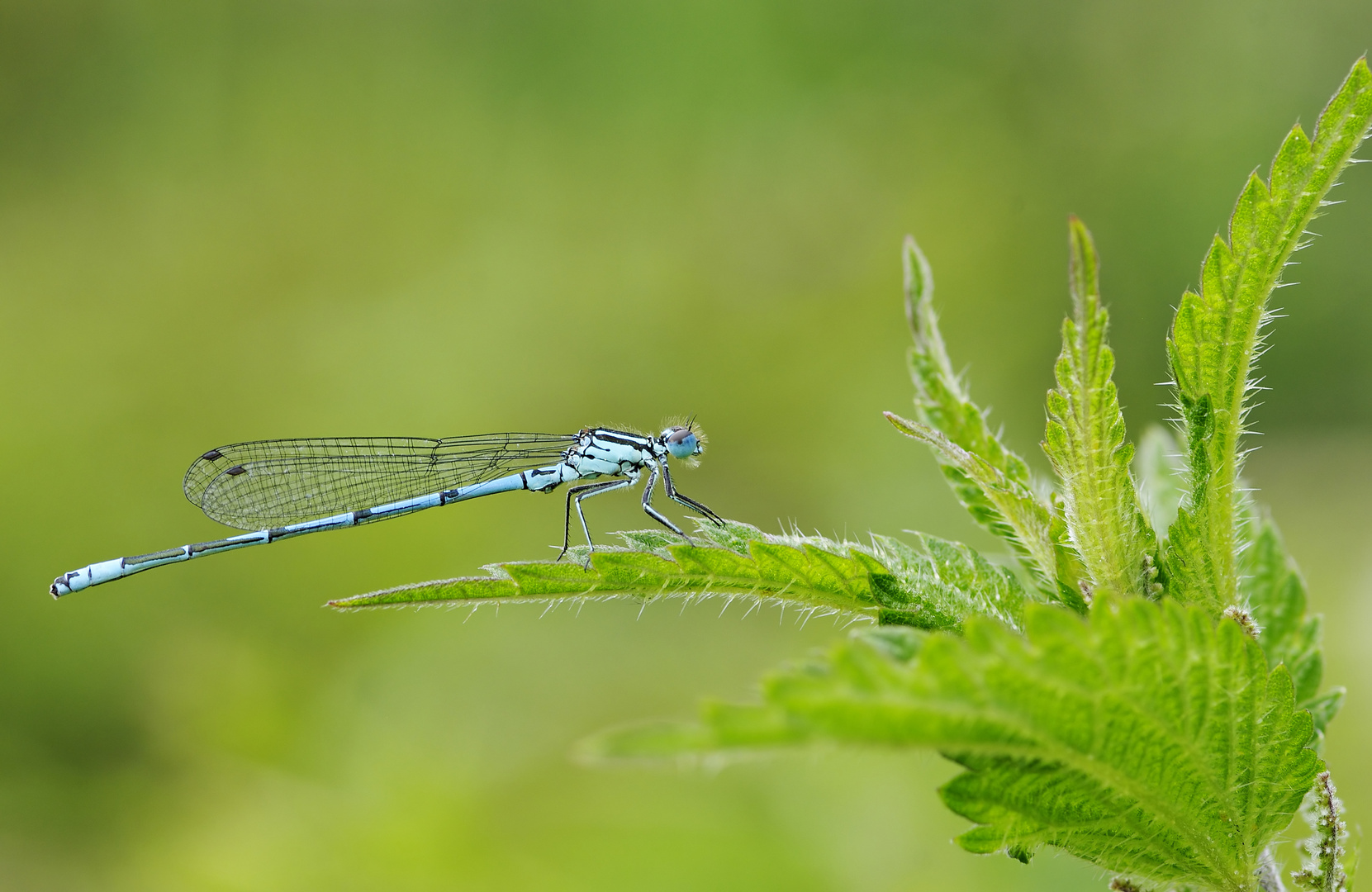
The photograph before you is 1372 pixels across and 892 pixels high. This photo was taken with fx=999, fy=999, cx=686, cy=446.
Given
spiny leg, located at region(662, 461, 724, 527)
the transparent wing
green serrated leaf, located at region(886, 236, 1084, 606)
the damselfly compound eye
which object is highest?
the transparent wing

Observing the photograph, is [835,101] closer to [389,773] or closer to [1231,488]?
[389,773]

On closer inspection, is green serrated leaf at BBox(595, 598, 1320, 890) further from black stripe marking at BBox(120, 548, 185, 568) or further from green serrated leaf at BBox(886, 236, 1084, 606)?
black stripe marking at BBox(120, 548, 185, 568)

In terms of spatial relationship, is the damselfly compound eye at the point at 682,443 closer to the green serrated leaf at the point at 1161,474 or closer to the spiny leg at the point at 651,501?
the spiny leg at the point at 651,501

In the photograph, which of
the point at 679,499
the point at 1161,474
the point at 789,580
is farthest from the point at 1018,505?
the point at 679,499

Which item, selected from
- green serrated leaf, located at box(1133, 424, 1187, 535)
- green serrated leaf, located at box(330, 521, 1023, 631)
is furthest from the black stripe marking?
green serrated leaf, located at box(1133, 424, 1187, 535)

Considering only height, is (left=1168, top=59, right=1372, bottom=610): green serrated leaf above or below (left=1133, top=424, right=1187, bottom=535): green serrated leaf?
below
